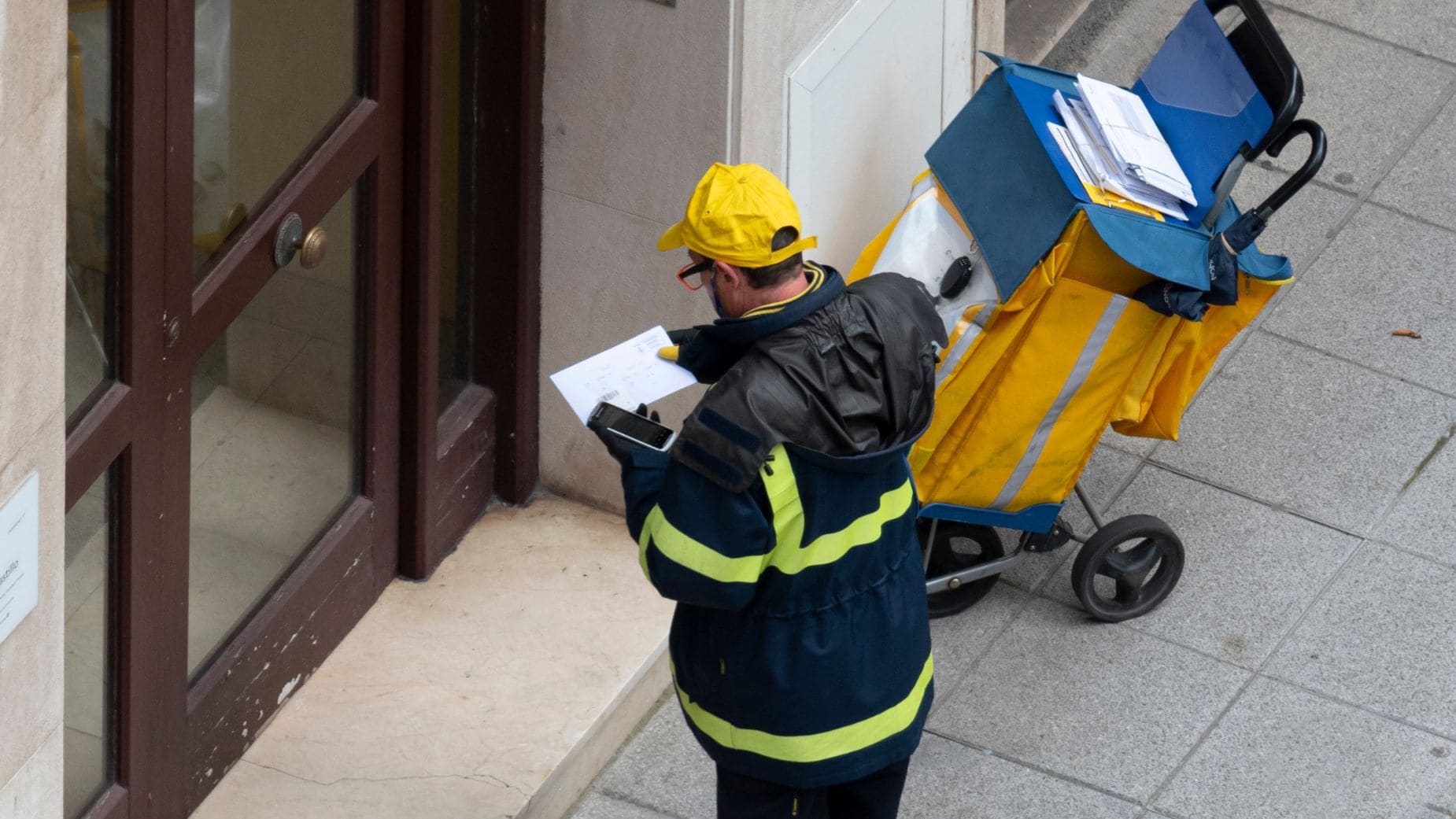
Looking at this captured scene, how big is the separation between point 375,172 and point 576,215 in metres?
0.72

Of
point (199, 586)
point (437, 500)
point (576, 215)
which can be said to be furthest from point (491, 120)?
point (199, 586)

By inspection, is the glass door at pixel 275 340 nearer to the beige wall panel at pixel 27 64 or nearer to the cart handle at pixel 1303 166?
the beige wall panel at pixel 27 64

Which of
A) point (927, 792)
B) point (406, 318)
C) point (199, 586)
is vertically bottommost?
point (927, 792)

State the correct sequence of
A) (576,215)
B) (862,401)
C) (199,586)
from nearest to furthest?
1. (862,401)
2. (199,586)
3. (576,215)

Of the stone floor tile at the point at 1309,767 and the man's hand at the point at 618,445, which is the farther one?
the stone floor tile at the point at 1309,767

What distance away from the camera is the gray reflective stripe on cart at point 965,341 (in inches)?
198

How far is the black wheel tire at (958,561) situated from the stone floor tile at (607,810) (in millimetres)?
1130

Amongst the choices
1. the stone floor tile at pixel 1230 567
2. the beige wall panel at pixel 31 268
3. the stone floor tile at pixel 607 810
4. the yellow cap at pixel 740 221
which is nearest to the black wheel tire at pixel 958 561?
the stone floor tile at pixel 1230 567

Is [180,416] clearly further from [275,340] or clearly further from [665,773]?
[665,773]

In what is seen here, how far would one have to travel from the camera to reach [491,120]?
5.28 m

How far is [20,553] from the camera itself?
314cm

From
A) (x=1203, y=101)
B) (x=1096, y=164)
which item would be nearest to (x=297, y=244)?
(x=1096, y=164)

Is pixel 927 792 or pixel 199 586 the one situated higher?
pixel 199 586

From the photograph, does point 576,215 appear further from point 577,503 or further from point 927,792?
point 927,792
